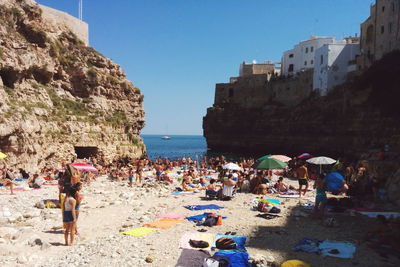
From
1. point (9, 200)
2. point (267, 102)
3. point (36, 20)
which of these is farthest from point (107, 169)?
point (267, 102)

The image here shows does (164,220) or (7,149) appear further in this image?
(7,149)

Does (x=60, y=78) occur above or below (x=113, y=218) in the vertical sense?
above

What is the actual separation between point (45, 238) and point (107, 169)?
17548 mm

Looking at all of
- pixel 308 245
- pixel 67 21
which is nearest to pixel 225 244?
pixel 308 245

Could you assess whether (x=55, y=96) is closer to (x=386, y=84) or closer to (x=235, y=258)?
(x=235, y=258)

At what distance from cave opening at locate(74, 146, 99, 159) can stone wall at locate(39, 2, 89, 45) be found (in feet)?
42.6

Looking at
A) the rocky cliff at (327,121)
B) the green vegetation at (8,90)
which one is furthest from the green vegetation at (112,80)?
the rocky cliff at (327,121)

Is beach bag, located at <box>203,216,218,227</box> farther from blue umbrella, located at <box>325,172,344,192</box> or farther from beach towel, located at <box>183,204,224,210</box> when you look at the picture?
blue umbrella, located at <box>325,172,344,192</box>

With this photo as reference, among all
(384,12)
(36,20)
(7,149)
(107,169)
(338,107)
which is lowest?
(107,169)

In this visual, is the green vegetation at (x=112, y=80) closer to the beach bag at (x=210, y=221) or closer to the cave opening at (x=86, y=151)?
the cave opening at (x=86, y=151)

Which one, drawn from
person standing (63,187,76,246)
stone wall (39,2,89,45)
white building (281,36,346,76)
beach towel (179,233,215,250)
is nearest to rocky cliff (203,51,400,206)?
beach towel (179,233,215,250)

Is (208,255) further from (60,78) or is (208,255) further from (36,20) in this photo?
(36,20)

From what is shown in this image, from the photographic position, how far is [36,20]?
28516 mm

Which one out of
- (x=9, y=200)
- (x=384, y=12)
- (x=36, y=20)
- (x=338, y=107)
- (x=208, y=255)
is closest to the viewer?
(x=208, y=255)
